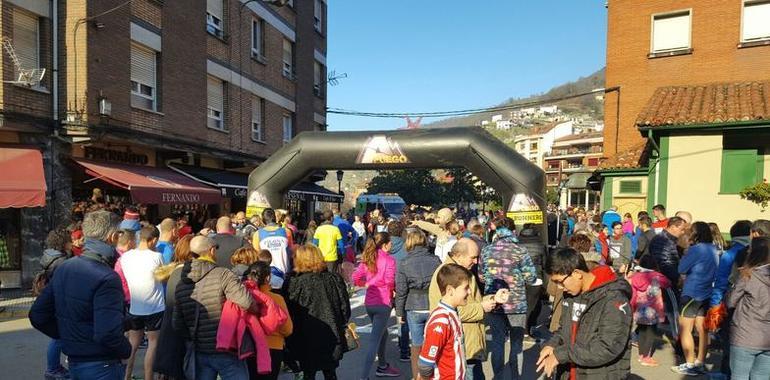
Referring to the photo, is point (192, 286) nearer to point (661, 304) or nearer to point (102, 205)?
point (661, 304)

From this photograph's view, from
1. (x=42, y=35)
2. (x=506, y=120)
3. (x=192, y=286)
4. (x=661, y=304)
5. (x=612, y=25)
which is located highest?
(x=506, y=120)

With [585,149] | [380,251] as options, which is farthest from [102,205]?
[585,149]

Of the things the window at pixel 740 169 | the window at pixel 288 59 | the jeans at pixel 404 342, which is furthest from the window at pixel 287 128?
the jeans at pixel 404 342

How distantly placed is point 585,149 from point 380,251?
269 feet

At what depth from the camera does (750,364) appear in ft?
12.9

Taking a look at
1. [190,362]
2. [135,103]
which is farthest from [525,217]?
[135,103]

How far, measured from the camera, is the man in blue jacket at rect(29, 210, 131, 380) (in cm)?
316

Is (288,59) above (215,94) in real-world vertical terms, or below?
above

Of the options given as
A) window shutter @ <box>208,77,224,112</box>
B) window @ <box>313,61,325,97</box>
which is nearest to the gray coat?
window shutter @ <box>208,77,224,112</box>

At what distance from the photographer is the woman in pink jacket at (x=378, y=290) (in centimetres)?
548

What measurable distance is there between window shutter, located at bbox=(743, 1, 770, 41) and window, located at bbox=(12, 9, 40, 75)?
1814cm

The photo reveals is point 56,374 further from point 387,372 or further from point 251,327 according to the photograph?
point 387,372

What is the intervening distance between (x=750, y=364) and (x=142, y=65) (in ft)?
45.5

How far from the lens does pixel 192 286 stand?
375 centimetres
